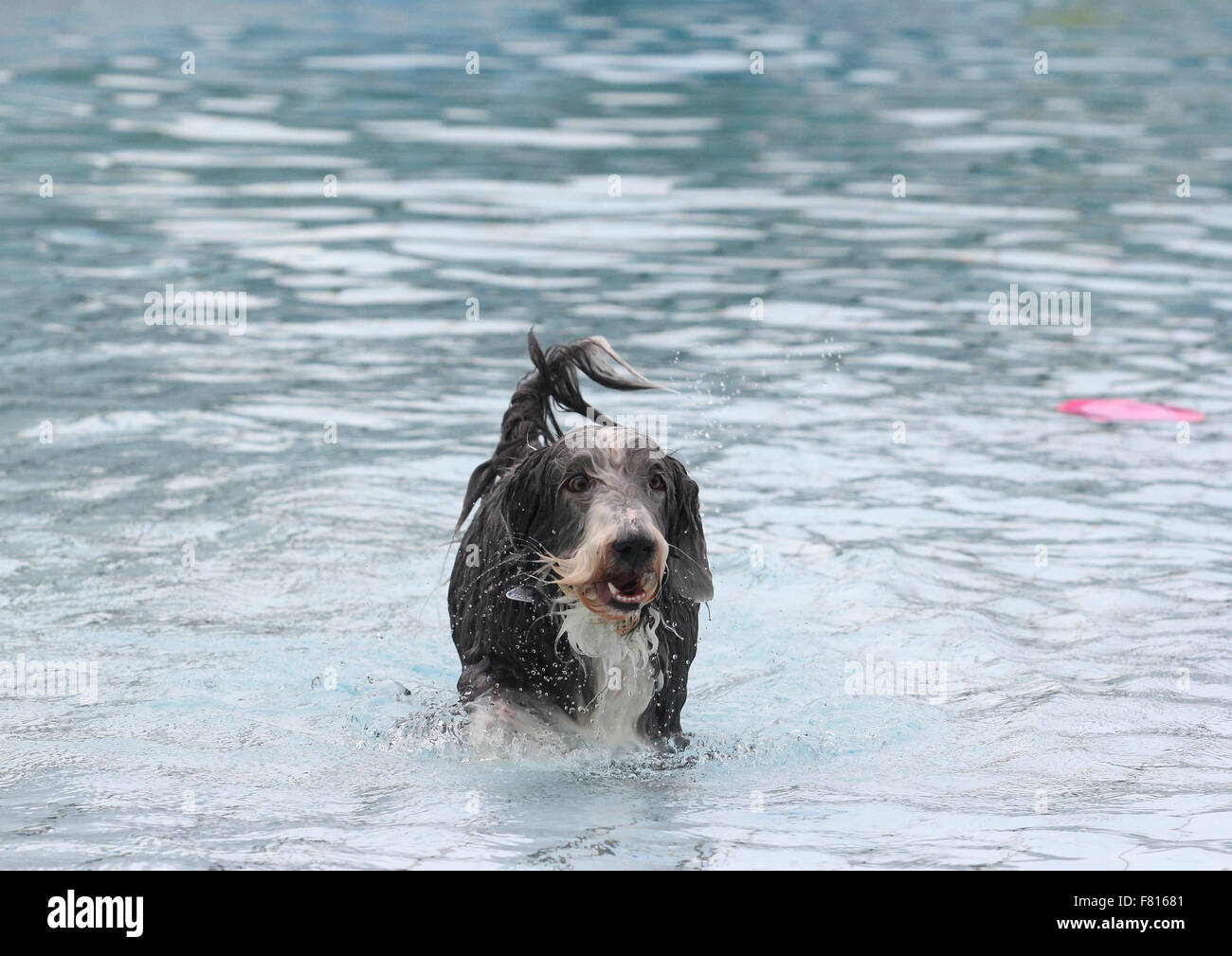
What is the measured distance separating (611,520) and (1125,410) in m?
5.70

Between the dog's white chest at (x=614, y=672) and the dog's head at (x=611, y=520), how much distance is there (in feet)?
0.40

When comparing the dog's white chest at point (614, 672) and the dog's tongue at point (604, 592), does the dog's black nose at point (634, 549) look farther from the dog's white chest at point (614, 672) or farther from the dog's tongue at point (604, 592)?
the dog's white chest at point (614, 672)

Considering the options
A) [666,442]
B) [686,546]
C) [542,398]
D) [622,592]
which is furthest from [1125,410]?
[622,592]

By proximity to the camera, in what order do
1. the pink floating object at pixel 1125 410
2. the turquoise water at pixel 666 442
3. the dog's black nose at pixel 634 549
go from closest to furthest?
the dog's black nose at pixel 634 549 < the turquoise water at pixel 666 442 < the pink floating object at pixel 1125 410

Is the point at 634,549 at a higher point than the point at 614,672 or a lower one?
higher

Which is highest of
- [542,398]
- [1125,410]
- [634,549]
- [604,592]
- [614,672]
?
[542,398]

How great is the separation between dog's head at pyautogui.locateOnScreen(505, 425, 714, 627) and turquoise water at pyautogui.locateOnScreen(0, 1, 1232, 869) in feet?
2.09

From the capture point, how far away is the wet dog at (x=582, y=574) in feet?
15.8

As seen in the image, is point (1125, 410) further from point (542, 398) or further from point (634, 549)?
point (634, 549)

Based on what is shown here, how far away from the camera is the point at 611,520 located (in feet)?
15.4

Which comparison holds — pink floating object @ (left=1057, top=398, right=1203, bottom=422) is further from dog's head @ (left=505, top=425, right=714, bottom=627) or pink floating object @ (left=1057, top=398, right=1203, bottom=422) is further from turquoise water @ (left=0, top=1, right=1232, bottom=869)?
dog's head @ (left=505, top=425, right=714, bottom=627)

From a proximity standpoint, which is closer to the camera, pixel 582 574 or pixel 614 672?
pixel 582 574

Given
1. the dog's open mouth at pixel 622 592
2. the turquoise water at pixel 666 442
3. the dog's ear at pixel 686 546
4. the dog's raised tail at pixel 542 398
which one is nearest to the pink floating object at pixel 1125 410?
the turquoise water at pixel 666 442

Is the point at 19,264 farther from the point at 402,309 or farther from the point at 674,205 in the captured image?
the point at 674,205
